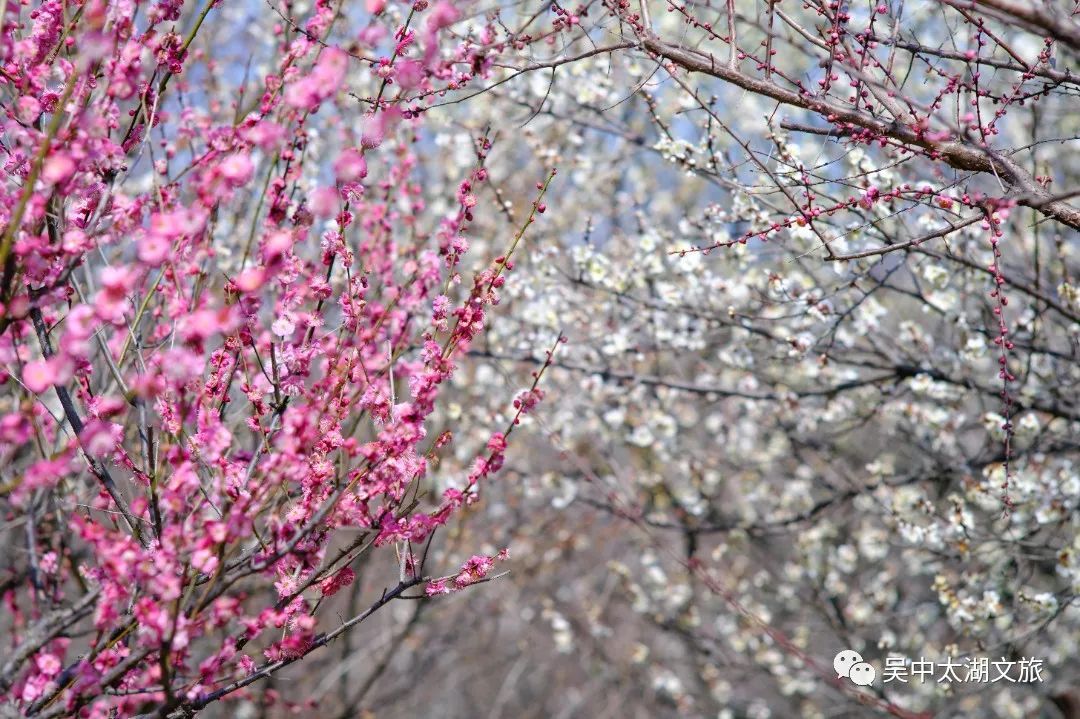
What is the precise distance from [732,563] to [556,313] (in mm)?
4689

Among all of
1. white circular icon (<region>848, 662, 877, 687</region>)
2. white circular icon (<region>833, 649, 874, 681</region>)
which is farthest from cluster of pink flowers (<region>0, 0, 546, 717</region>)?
white circular icon (<region>833, 649, 874, 681</region>)

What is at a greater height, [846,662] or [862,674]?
[846,662]

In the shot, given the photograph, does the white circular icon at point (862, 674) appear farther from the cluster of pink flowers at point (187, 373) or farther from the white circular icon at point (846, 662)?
the cluster of pink flowers at point (187, 373)

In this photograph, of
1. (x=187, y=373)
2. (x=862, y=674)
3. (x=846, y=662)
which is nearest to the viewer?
(x=187, y=373)

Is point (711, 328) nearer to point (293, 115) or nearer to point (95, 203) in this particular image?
point (293, 115)

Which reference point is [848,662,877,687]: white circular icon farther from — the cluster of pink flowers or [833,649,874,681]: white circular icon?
the cluster of pink flowers

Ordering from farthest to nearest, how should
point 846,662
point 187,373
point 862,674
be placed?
point 846,662 → point 862,674 → point 187,373

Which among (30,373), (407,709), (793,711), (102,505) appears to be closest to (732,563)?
(793,711)

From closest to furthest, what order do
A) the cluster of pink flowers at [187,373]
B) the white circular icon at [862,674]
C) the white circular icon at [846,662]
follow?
the cluster of pink flowers at [187,373], the white circular icon at [862,674], the white circular icon at [846,662]

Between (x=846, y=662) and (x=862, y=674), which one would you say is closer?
(x=862, y=674)

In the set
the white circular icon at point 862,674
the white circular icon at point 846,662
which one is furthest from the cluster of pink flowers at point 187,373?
the white circular icon at point 846,662

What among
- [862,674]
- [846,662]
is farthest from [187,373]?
[846,662]

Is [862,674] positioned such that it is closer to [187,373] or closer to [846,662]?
[846,662]

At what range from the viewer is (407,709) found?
8.91 metres
